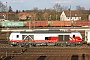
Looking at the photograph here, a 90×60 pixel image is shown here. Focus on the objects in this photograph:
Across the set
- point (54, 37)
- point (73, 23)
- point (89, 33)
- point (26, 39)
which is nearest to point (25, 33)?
point (26, 39)

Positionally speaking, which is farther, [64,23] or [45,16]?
[45,16]

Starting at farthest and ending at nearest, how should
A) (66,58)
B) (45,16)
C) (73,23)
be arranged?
(45,16)
(73,23)
(66,58)

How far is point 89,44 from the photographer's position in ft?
103

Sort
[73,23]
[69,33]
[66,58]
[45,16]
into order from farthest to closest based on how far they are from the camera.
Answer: [45,16] < [73,23] < [69,33] < [66,58]

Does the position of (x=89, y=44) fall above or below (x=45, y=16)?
below

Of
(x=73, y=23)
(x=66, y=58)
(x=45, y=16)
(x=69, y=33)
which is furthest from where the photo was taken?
(x=45, y=16)

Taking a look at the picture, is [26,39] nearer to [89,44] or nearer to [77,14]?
[89,44]

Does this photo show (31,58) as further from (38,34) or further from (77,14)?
(77,14)

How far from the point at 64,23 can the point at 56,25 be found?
219 centimetres

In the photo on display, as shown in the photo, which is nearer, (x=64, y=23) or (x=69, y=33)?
(x=69, y=33)

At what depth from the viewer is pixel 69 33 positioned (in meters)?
30.5

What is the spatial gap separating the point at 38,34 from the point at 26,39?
1729mm

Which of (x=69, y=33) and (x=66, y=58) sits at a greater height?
(x=69, y=33)

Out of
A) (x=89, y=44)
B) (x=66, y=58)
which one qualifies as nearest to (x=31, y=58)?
(x=66, y=58)
